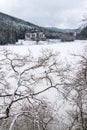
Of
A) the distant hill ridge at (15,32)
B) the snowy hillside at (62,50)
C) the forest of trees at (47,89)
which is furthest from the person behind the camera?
the distant hill ridge at (15,32)

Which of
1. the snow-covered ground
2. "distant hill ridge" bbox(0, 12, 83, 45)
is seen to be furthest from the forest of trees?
"distant hill ridge" bbox(0, 12, 83, 45)

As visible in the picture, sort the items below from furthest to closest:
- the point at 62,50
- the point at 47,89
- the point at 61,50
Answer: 1. the point at 62,50
2. the point at 61,50
3. the point at 47,89

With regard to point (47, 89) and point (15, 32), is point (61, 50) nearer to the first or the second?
point (47, 89)

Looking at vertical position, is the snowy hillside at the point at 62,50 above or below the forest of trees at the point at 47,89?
above

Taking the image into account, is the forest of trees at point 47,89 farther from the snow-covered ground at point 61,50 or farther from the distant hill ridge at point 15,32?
the distant hill ridge at point 15,32

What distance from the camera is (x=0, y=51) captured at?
13.3 metres

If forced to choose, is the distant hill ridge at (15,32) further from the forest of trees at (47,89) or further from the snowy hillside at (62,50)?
the forest of trees at (47,89)

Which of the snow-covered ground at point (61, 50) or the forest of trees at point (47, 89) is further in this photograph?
the snow-covered ground at point (61, 50)

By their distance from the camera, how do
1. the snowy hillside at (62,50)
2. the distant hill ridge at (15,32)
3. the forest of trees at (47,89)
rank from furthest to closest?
the distant hill ridge at (15,32) < the snowy hillside at (62,50) < the forest of trees at (47,89)

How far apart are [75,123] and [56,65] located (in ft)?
9.30

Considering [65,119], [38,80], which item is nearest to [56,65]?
[38,80]

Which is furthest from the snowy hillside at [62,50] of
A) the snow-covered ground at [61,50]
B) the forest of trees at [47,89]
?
the forest of trees at [47,89]

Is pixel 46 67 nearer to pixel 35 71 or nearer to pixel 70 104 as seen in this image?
pixel 35 71

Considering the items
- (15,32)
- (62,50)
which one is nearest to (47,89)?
(62,50)
